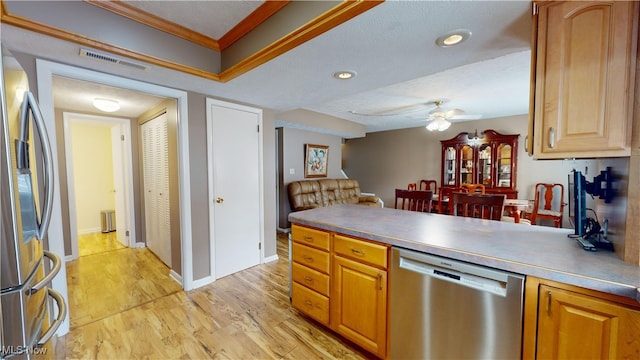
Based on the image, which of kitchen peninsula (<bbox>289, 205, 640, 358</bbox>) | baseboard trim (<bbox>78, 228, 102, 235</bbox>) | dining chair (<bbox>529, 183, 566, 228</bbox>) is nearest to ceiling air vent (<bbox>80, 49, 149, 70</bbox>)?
kitchen peninsula (<bbox>289, 205, 640, 358</bbox>)

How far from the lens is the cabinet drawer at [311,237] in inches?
73.5

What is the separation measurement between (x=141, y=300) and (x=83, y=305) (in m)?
0.49

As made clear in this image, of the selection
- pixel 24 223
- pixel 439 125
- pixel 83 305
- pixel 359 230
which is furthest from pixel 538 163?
pixel 83 305

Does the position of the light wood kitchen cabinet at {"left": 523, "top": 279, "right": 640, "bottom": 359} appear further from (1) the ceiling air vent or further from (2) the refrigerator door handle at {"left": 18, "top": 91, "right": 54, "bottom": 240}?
(1) the ceiling air vent

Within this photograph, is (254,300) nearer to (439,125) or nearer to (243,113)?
(243,113)

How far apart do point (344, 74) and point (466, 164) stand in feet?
14.2

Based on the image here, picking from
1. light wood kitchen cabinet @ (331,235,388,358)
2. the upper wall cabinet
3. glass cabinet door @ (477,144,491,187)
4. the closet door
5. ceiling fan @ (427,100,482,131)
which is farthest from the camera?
glass cabinet door @ (477,144,491,187)

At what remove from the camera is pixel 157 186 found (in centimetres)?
325

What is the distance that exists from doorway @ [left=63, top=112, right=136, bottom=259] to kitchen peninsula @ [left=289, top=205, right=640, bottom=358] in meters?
3.29

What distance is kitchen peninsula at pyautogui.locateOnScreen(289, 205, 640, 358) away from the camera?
3.02 ft

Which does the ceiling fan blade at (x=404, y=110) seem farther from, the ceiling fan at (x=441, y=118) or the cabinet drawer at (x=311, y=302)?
the cabinet drawer at (x=311, y=302)

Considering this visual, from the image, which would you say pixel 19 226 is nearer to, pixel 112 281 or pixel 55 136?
pixel 55 136

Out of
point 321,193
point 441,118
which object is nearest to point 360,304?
point 441,118

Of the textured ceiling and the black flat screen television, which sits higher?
the textured ceiling
